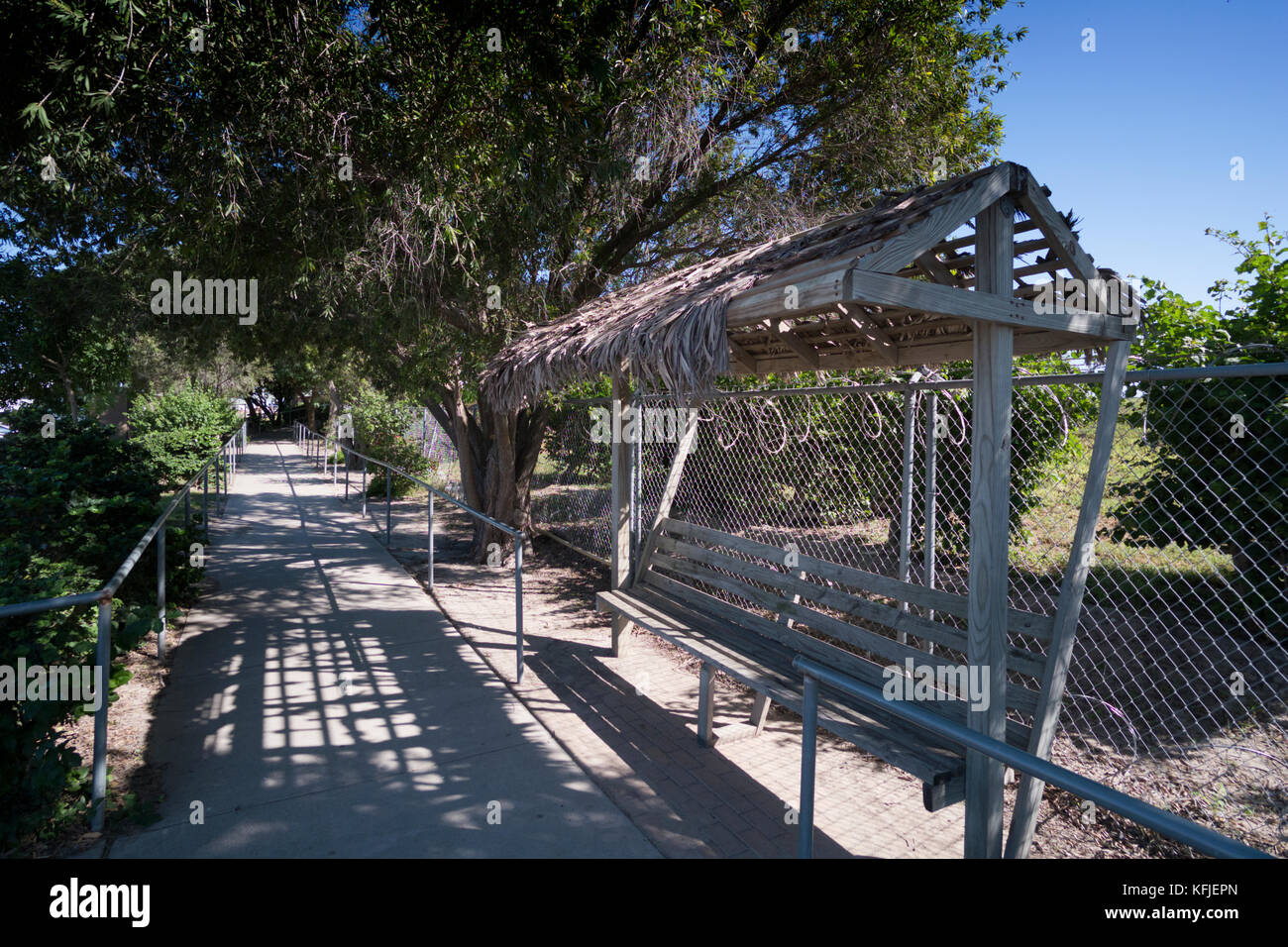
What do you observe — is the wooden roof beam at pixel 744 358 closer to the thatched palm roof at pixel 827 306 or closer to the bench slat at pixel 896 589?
the thatched palm roof at pixel 827 306

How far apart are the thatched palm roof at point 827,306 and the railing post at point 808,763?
131 cm

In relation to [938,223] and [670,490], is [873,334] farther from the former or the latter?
[670,490]

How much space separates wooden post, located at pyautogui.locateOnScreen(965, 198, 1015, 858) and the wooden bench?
0.17m

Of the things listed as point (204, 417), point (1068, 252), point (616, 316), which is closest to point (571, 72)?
point (616, 316)

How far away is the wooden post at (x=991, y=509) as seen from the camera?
255cm

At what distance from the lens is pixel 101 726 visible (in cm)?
289

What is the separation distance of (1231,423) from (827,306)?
2155 millimetres

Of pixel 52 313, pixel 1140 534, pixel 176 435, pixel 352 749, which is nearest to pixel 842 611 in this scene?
pixel 1140 534

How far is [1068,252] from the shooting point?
2682 mm

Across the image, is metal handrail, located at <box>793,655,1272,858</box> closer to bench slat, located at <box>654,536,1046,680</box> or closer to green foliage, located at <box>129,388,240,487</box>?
bench slat, located at <box>654,536,1046,680</box>

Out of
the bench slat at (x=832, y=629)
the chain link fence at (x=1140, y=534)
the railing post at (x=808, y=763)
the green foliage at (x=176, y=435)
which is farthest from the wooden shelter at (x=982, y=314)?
the green foliage at (x=176, y=435)

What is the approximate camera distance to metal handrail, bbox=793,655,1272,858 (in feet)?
3.92
